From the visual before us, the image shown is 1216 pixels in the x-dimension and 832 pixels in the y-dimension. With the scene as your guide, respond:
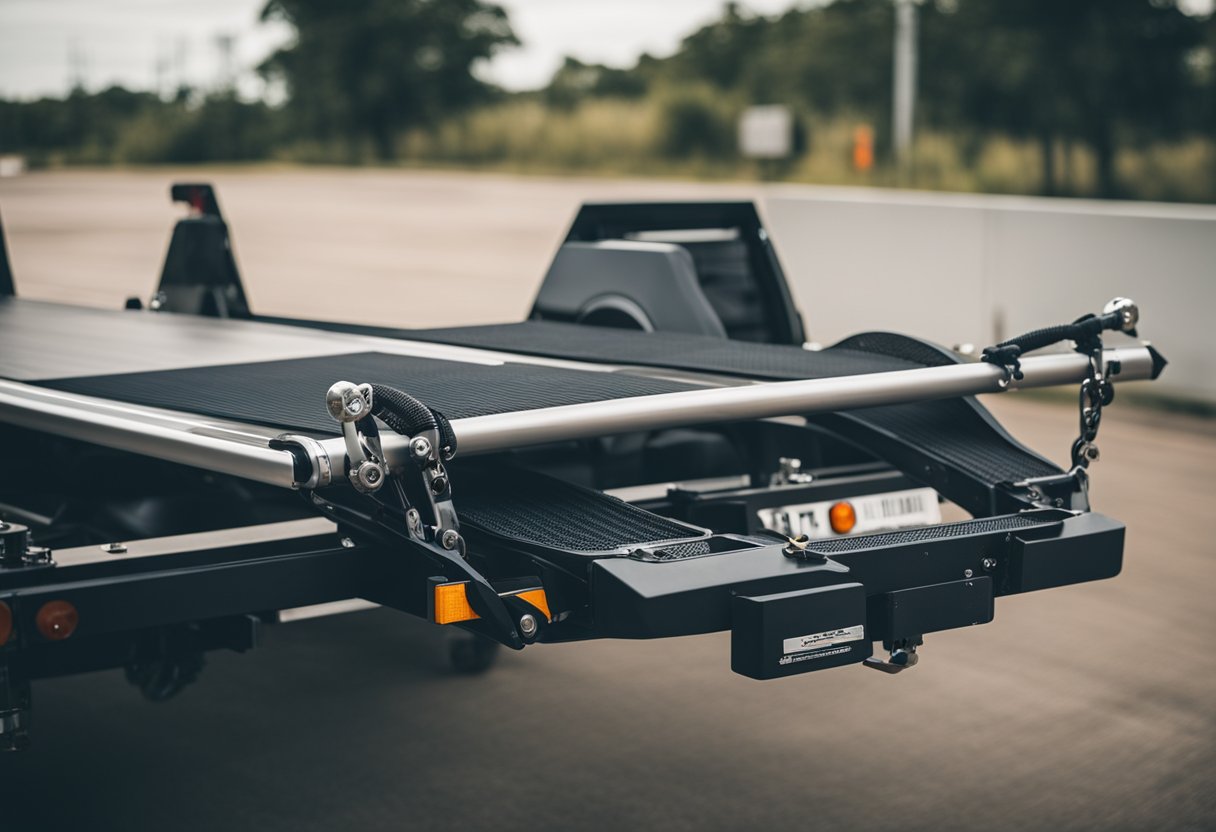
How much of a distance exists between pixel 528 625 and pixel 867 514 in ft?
5.11

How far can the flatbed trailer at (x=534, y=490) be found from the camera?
9.74 ft

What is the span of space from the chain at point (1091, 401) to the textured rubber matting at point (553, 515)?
1021 mm

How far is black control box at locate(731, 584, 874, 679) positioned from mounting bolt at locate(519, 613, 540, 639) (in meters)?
0.35

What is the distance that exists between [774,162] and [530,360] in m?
30.6

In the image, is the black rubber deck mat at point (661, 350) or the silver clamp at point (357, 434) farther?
the black rubber deck mat at point (661, 350)

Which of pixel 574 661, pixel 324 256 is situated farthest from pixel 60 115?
pixel 574 661

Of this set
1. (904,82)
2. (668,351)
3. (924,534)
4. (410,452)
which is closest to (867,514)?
(668,351)

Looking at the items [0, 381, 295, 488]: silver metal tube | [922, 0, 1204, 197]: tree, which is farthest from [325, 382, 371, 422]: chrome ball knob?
[922, 0, 1204, 197]: tree

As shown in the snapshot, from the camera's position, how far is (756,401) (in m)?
3.38

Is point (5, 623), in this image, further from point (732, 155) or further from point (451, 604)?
point (732, 155)

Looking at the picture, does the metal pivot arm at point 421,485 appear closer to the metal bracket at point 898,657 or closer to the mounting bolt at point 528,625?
the mounting bolt at point 528,625

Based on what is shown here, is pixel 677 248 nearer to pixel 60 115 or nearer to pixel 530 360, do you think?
pixel 530 360

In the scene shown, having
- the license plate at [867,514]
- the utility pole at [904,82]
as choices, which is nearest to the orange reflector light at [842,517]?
the license plate at [867,514]

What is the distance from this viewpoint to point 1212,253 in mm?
9656
